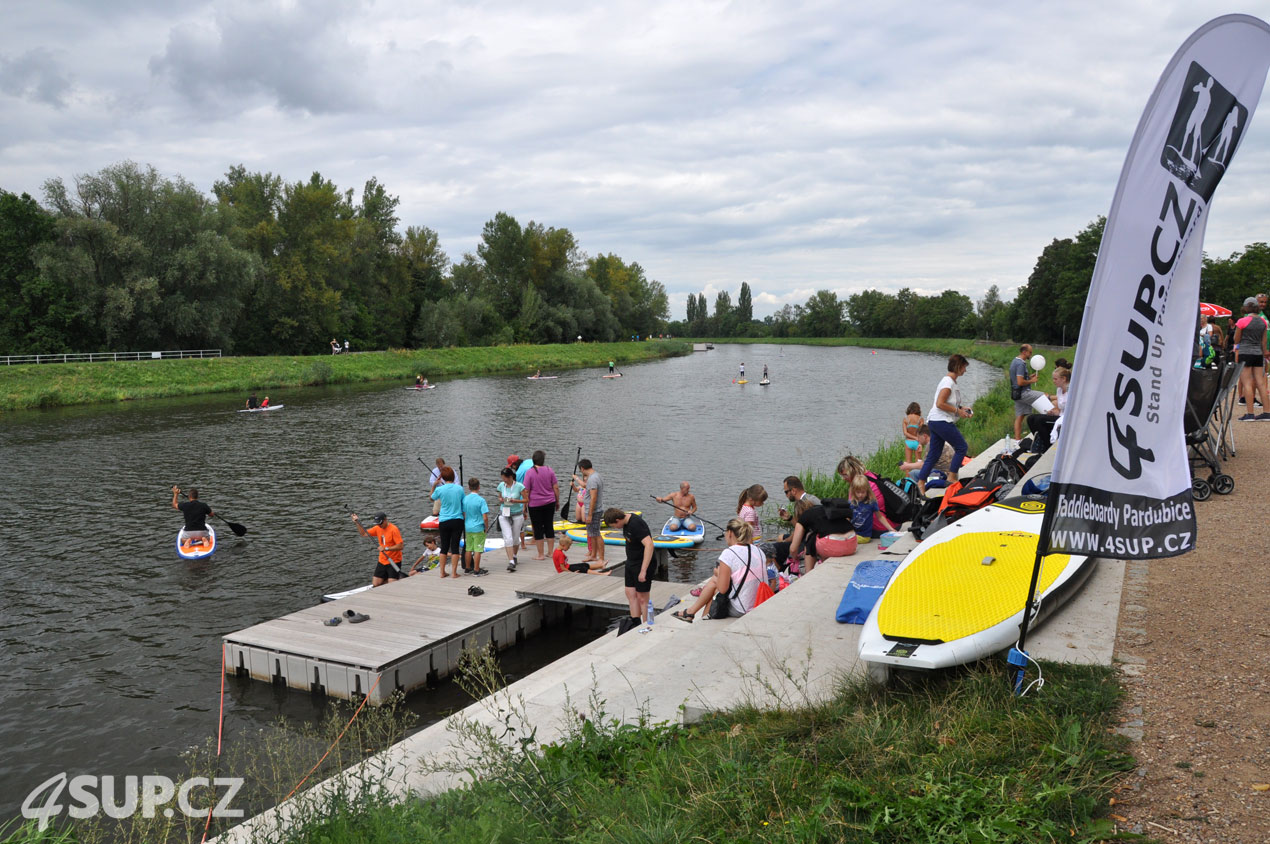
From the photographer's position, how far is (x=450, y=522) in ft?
40.9

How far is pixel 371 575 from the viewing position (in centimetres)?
1482

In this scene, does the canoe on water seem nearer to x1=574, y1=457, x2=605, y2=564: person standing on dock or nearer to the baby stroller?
x1=574, y1=457, x2=605, y2=564: person standing on dock

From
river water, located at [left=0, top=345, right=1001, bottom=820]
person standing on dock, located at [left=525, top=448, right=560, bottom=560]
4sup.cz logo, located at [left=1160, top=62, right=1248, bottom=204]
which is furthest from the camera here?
person standing on dock, located at [left=525, top=448, right=560, bottom=560]

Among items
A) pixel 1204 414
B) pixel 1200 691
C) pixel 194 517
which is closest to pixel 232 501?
pixel 194 517

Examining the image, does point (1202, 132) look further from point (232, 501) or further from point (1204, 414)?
point (232, 501)

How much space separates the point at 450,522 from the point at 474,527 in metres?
0.37

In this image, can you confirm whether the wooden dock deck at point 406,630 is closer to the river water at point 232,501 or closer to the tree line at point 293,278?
the river water at point 232,501

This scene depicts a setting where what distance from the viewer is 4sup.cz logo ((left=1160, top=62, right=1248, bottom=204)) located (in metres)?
4.25

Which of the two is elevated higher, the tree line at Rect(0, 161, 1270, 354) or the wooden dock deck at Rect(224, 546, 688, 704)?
the tree line at Rect(0, 161, 1270, 354)

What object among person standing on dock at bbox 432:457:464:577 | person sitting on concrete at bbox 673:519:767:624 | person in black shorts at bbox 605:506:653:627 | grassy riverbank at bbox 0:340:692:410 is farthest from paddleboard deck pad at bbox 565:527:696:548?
grassy riverbank at bbox 0:340:692:410

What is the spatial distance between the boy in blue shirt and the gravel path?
8324mm

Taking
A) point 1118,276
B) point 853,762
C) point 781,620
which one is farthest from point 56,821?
point 1118,276

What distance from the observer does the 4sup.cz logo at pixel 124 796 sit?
24.6 feet

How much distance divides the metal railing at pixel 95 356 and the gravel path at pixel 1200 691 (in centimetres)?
5404
